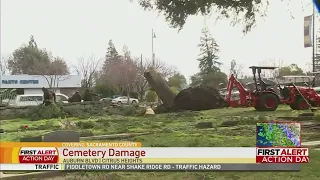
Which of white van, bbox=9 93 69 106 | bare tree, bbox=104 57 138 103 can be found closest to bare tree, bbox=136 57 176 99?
bare tree, bbox=104 57 138 103

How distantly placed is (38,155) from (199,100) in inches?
300

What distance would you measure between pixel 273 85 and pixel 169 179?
7214 mm

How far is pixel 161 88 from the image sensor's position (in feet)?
37.6

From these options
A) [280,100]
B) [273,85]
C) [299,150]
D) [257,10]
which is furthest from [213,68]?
[280,100]

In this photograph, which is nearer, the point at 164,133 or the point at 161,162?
the point at 161,162

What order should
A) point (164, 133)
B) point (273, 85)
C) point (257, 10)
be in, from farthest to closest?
point (273, 85)
point (164, 133)
point (257, 10)

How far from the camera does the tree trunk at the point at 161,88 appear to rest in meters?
10.5

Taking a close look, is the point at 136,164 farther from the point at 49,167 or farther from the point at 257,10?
the point at 257,10

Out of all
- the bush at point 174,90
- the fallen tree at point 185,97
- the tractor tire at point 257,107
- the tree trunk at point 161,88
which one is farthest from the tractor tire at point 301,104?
the tree trunk at point 161,88

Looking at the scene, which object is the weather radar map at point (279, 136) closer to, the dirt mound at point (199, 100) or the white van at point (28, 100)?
the dirt mound at point (199, 100)

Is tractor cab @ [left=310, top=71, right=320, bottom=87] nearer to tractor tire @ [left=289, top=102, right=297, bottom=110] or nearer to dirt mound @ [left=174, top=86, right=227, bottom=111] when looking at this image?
tractor tire @ [left=289, top=102, right=297, bottom=110]

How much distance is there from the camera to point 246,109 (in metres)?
10.9

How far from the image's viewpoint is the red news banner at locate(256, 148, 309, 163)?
4.04m

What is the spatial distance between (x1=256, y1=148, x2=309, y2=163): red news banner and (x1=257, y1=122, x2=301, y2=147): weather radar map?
0.07m
